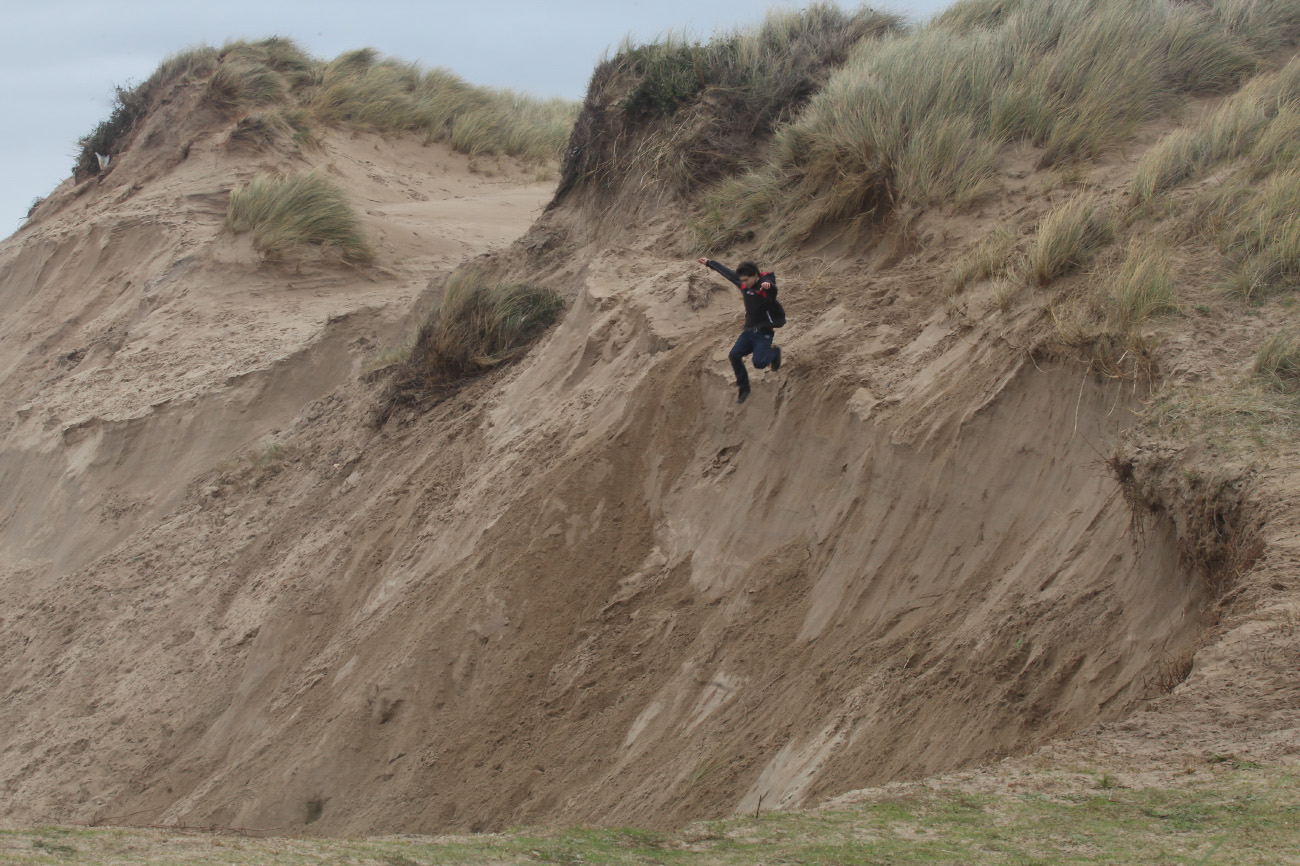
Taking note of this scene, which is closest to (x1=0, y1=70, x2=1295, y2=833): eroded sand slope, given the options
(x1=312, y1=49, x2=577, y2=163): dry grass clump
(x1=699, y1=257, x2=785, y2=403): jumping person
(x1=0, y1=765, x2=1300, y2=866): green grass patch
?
(x1=699, y1=257, x2=785, y2=403): jumping person

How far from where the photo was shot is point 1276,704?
3492mm

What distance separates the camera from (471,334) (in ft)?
31.2

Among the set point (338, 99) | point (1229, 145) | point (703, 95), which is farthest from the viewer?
point (338, 99)

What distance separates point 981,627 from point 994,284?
87.4 inches

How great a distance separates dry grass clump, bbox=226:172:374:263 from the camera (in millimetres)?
13008

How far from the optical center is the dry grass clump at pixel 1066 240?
6.07 meters

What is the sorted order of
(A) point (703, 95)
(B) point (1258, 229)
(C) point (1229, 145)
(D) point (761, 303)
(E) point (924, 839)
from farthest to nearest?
(A) point (703, 95), (C) point (1229, 145), (D) point (761, 303), (B) point (1258, 229), (E) point (924, 839)

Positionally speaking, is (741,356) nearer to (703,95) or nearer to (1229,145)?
(1229,145)

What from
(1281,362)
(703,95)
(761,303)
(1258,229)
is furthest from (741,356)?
(703,95)

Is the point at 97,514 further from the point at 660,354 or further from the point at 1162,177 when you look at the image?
the point at 1162,177

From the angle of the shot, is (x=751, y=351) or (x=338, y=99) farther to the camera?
A: (x=338, y=99)

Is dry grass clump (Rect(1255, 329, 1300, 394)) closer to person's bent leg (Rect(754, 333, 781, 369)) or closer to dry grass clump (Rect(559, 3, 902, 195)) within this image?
person's bent leg (Rect(754, 333, 781, 369))

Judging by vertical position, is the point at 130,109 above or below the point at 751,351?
above

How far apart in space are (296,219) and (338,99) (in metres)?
4.94
